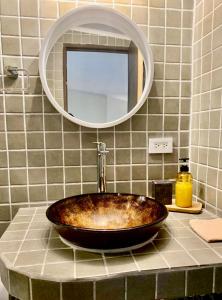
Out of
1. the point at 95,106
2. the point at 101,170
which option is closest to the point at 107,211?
the point at 101,170

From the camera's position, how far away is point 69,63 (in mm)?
1082

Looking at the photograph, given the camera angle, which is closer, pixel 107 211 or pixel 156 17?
pixel 107 211

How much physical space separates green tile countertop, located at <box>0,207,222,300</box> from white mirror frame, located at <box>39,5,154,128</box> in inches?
23.1

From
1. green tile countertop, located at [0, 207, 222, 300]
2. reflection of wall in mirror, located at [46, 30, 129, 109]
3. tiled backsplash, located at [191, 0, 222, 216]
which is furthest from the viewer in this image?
reflection of wall in mirror, located at [46, 30, 129, 109]

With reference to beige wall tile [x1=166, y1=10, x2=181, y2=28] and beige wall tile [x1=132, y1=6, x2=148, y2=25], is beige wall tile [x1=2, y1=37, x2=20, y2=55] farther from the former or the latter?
beige wall tile [x1=166, y1=10, x2=181, y2=28]

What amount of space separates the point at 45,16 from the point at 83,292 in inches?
41.9

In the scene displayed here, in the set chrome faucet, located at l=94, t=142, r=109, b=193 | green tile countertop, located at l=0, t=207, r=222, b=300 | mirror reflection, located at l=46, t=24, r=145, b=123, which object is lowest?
green tile countertop, located at l=0, t=207, r=222, b=300

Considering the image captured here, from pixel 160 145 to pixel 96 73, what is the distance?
18.2 inches

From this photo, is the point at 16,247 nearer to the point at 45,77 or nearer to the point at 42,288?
the point at 42,288

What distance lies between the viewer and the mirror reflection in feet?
3.55

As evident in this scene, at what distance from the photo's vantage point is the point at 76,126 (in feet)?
3.66

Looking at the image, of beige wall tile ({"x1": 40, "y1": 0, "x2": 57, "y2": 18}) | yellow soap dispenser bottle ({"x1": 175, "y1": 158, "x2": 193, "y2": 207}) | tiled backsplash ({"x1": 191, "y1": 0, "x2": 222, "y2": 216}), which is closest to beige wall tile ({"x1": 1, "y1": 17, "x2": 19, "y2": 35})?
beige wall tile ({"x1": 40, "y1": 0, "x2": 57, "y2": 18})

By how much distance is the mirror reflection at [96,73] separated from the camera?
108 centimetres

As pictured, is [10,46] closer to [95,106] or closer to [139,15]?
[95,106]
